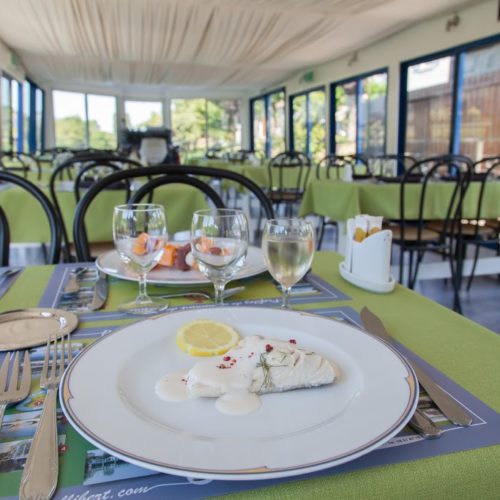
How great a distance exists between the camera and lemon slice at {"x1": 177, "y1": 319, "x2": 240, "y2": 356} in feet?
1.83

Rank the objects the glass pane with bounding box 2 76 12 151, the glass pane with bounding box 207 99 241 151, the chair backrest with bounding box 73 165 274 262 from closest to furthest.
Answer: the chair backrest with bounding box 73 165 274 262, the glass pane with bounding box 2 76 12 151, the glass pane with bounding box 207 99 241 151

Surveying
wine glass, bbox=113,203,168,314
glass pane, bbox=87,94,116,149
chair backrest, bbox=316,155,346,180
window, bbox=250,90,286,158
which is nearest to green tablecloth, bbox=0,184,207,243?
wine glass, bbox=113,203,168,314

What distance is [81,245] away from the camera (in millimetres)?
1333

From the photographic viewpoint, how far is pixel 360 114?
8852mm

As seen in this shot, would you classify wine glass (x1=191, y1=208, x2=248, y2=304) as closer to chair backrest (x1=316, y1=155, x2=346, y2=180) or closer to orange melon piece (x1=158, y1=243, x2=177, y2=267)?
orange melon piece (x1=158, y1=243, x2=177, y2=267)

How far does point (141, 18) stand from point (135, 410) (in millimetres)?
7772

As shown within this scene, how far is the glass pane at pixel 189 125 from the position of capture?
16.0m

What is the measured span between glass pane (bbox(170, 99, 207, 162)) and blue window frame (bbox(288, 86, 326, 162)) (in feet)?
15.7

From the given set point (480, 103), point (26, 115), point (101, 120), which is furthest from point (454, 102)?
point (101, 120)

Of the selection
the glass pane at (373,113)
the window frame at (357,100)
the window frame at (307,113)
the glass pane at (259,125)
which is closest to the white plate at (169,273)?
the window frame at (357,100)

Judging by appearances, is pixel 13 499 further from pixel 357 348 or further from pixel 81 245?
pixel 81 245

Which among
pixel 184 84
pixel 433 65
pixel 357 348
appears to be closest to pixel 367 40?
pixel 433 65

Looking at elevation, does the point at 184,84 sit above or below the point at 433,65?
above

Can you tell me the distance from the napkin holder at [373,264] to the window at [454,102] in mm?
5765
